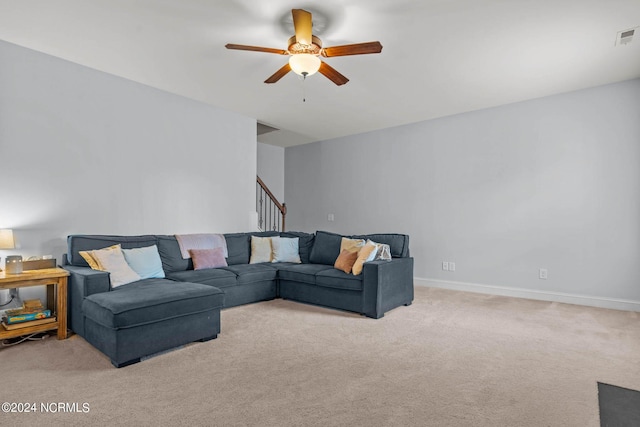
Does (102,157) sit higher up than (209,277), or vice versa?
(102,157)

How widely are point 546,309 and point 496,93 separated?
273 centimetres

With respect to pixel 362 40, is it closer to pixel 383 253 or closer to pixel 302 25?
pixel 302 25

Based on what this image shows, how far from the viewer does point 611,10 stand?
2738mm

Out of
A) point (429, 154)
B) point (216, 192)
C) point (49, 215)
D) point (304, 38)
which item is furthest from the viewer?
point (429, 154)

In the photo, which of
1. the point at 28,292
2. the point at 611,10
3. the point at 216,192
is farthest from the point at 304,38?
the point at 28,292

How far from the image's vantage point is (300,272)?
4332 mm

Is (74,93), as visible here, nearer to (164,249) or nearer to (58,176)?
(58,176)

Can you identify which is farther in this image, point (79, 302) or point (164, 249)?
point (164, 249)

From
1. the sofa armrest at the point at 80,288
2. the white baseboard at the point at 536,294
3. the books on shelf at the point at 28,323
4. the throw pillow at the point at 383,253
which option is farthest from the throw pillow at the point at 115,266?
the white baseboard at the point at 536,294

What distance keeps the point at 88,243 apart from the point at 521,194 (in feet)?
17.2

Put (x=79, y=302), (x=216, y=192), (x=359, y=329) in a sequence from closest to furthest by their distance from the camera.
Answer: (x=79, y=302), (x=359, y=329), (x=216, y=192)

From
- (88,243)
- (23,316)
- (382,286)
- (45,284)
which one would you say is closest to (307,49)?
(382,286)

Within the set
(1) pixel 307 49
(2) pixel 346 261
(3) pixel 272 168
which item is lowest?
(2) pixel 346 261

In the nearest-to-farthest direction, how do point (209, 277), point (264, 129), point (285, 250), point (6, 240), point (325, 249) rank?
point (6, 240) < point (209, 277) < point (325, 249) < point (285, 250) < point (264, 129)
